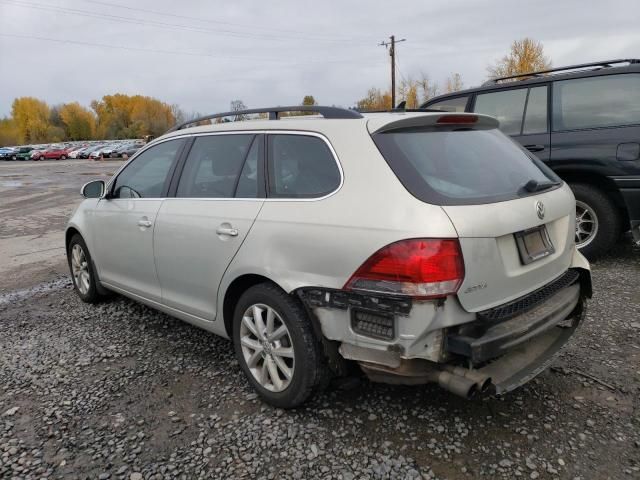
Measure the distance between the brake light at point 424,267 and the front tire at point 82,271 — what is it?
3.36m

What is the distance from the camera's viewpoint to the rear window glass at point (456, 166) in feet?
8.06

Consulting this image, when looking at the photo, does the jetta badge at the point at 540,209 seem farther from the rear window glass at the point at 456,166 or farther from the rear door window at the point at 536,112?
the rear door window at the point at 536,112

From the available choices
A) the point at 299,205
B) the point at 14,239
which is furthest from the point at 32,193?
the point at 299,205

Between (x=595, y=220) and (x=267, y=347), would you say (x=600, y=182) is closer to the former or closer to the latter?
(x=595, y=220)

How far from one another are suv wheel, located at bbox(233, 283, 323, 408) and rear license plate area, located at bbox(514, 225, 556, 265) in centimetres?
113

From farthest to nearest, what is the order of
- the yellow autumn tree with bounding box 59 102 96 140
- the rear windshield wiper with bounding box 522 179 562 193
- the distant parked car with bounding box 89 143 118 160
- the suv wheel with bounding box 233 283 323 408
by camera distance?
the yellow autumn tree with bounding box 59 102 96 140
the distant parked car with bounding box 89 143 118 160
the rear windshield wiper with bounding box 522 179 562 193
the suv wheel with bounding box 233 283 323 408

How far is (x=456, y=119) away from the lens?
2.88m

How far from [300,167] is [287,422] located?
1.40 metres

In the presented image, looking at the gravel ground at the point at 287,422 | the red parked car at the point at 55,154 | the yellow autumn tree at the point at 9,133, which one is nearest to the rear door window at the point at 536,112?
the gravel ground at the point at 287,422

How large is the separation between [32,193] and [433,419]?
59.5 ft

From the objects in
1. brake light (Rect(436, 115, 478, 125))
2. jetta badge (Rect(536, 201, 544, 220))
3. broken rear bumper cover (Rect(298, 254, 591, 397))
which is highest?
brake light (Rect(436, 115, 478, 125))

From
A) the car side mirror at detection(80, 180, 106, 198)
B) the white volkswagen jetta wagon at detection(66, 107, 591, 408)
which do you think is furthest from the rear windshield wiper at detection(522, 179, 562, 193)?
the car side mirror at detection(80, 180, 106, 198)

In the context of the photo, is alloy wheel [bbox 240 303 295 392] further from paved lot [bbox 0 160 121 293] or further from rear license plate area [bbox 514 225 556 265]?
paved lot [bbox 0 160 121 293]

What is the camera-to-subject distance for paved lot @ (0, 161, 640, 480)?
8.10 feet
